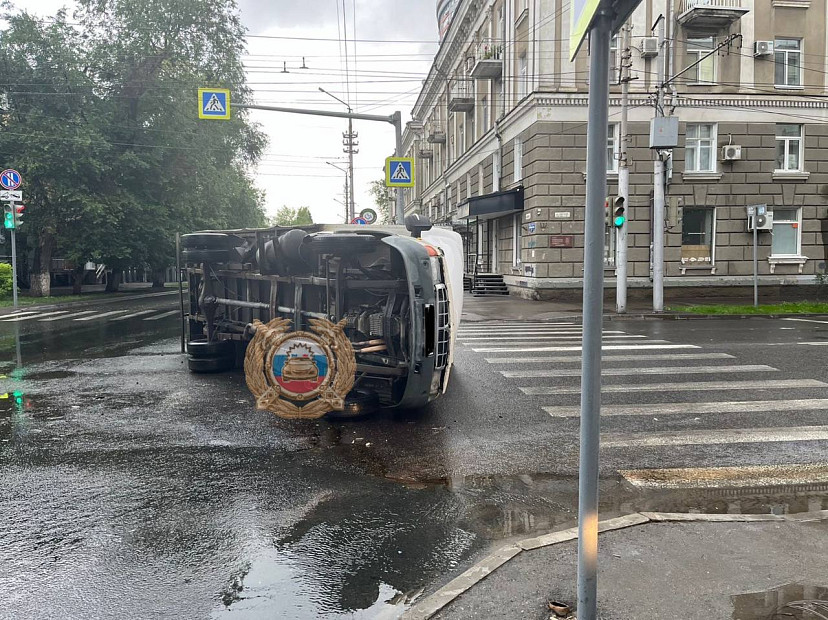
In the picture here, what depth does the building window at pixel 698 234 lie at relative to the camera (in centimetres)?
2458

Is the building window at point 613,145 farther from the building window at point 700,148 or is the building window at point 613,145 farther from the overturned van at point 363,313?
the overturned van at point 363,313

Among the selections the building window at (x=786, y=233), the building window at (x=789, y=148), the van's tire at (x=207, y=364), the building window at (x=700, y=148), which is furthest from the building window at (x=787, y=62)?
the van's tire at (x=207, y=364)

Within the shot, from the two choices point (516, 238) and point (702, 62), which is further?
point (516, 238)

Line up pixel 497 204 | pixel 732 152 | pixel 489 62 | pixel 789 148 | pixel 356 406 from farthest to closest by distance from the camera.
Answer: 1. pixel 489 62
2. pixel 497 204
3. pixel 789 148
4. pixel 732 152
5. pixel 356 406

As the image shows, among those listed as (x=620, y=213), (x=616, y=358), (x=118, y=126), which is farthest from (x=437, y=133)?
(x=616, y=358)

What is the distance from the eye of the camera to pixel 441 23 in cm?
4312

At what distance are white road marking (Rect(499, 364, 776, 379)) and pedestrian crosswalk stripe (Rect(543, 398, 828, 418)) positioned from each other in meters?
1.70

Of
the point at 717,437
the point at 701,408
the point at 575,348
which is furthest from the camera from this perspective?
the point at 575,348

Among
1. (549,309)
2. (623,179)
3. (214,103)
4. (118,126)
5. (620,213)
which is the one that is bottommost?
(549,309)

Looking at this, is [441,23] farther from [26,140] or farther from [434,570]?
[434,570]

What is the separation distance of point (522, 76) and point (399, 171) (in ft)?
30.2

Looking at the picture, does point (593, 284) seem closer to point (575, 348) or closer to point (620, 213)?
point (575, 348)

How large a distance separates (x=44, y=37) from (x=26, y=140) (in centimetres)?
509

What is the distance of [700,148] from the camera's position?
24375mm
